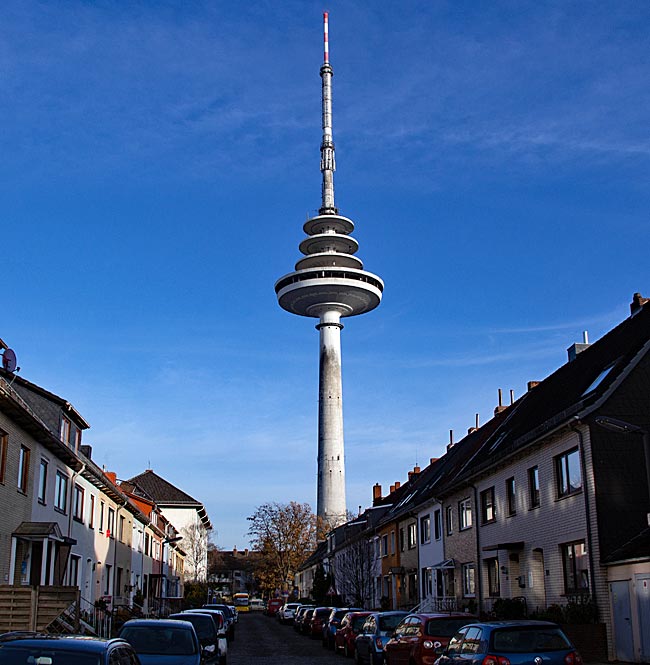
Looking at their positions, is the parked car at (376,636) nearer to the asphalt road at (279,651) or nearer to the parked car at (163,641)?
the asphalt road at (279,651)

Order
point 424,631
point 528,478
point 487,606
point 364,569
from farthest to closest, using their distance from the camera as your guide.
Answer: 1. point 364,569
2. point 487,606
3. point 528,478
4. point 424,631

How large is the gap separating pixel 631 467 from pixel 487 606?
10438 millimetres

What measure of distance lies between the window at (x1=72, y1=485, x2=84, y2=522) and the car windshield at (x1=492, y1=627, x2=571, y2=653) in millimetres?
22895

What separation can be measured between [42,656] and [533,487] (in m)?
20.2

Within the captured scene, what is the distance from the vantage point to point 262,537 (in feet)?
312

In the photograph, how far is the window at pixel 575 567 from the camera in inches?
889

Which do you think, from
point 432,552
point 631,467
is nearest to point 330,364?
point 432,552

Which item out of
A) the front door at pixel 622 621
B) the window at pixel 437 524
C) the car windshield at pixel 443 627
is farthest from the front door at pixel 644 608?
the window at pixel 437 524

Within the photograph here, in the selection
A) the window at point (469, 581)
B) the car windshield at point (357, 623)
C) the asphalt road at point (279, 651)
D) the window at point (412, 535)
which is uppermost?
the window at point (412, 535)

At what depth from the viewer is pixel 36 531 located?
83.7ft

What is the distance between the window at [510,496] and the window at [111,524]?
66.1ft

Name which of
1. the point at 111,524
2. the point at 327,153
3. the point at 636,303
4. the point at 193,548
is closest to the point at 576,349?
the point at 636,303

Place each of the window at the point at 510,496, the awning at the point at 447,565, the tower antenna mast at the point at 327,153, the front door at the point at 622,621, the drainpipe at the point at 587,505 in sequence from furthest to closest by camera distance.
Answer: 1. the tower antenna mast at the point at 327,153
2. the awning at the point at 447,565
3. the window at the point at 510,496
4. the drainpipe at the point at 587,505
5. the front door at the point at 622,621

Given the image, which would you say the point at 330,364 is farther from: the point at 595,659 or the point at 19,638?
the point at 19,638
